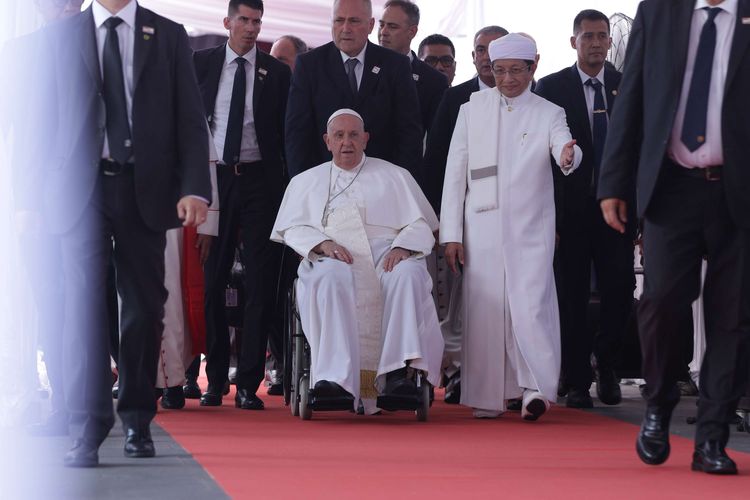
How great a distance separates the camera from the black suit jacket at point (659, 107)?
387cm

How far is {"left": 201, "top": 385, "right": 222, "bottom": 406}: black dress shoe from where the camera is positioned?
20.1 feet

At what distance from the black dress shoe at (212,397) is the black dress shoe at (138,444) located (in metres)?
1.97

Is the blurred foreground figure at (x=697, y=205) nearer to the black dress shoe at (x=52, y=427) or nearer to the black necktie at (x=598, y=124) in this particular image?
the black dress shoe at (x=52, y=427)

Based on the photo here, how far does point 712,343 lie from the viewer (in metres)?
3.99

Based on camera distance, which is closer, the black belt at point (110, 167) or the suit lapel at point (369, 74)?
the black belt at point (110, 167)

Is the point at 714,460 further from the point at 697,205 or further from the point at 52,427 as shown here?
the point at 52,427

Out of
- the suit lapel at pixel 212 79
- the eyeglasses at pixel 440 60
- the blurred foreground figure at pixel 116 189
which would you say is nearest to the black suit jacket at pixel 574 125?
the eyeglasses at pixel 440 60

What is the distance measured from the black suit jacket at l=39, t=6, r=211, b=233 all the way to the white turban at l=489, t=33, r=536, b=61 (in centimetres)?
191

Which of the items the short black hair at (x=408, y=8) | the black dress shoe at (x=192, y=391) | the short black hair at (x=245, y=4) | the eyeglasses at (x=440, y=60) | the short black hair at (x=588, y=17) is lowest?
the black dress shoe at (x=192, y=391)

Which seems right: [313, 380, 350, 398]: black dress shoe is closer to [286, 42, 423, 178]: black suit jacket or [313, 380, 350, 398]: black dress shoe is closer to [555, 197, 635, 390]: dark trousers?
[286, 42, 423, 178]: black suit jacket

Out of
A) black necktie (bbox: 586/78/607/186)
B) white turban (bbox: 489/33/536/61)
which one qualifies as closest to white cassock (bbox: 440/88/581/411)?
white turban (bbox: 489/33/536/61)

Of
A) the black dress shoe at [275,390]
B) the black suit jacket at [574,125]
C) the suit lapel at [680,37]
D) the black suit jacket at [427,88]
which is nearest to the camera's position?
the suit lapel at [680,37]

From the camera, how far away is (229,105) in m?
6.10

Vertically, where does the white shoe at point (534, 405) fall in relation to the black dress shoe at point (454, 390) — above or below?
above
